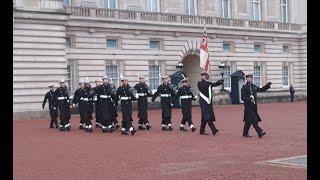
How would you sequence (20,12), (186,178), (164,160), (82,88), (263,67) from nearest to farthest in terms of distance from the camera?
(186,178)
(164,160)
(82,88)
(20,12)
(263,67)

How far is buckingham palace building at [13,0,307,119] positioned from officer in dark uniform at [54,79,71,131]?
828 centimetres

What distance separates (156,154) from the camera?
43.3 ft

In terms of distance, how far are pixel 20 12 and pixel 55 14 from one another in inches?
86.3

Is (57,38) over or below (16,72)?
over

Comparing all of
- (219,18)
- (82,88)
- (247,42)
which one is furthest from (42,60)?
(247,42)

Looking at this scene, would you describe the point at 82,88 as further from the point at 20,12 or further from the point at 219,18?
the point at 219,18

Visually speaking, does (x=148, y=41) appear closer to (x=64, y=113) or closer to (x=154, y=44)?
(x=154, y=44)

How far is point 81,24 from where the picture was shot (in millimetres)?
34156

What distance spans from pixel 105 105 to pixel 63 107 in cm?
245

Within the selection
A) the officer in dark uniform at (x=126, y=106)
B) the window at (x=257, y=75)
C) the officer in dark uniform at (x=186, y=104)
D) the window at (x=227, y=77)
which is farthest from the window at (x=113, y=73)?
the officer in dark uniform at (x=126, y=106)

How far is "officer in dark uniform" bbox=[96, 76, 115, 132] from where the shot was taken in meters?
19.8

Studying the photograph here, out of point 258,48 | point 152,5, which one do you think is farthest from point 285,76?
Answer: point 152,5
